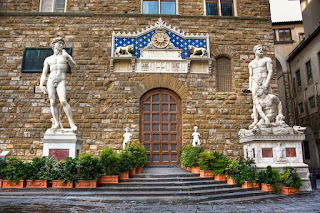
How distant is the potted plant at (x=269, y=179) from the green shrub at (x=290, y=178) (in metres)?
0.19

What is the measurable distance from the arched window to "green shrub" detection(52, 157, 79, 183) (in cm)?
760

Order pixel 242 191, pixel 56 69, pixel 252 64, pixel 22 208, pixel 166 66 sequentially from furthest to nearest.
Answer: pixel 166 66, pixel 252 64, pixel 56 69, pixel 242 191, pixel 22 208

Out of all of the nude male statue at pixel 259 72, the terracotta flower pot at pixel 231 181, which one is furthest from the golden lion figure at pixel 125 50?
the terracotta flower pot at pixel 231 181

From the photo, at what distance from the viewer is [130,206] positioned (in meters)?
6.00

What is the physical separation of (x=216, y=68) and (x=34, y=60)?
8.51 metres

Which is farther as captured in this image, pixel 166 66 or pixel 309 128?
pixel 309 128

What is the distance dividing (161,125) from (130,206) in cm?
604

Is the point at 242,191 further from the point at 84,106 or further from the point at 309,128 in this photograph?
the point at 309,128

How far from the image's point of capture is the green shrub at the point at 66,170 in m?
7.32

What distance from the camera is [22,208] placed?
17.9ft

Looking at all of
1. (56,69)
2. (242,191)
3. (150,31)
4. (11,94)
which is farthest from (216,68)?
(11,94)

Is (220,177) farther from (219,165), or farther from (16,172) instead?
(16,172)

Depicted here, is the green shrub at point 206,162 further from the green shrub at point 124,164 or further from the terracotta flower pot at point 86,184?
the terracotta flower pot at point 86,184

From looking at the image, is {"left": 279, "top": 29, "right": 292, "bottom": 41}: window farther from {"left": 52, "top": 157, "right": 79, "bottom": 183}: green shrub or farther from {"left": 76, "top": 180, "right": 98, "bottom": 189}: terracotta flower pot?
{"left": 52, "top": 157, "right": 79, "bottom": 183}: green shrub
